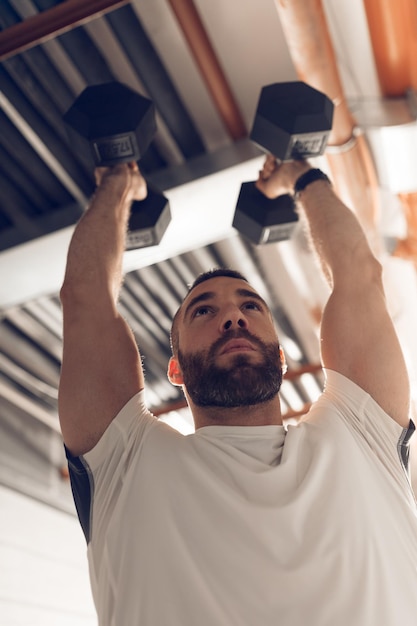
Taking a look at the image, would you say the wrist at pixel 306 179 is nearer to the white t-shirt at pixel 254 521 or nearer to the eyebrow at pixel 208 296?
the eyebrow at pixel 208 296

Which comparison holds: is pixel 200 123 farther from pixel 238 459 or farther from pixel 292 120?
pixel 238 459

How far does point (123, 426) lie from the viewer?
4.04ft

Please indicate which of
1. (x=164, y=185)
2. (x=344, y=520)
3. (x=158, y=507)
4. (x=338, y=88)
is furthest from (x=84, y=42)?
(x=344, y=520)

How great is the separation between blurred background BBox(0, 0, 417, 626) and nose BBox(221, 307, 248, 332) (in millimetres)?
602

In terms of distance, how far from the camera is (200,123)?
205 centimetres

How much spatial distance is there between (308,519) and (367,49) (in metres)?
1.39

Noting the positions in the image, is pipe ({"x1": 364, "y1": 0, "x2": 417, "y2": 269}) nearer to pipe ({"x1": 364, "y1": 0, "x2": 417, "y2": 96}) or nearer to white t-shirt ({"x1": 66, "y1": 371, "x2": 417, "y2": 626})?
pipe ({"x1": 364, "y1": 0, "x2": 417, "y2": 96})

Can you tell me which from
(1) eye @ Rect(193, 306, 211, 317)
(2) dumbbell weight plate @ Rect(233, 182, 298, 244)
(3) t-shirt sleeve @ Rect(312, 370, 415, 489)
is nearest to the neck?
(3) t-shirt sleeve @ Rect(312, 370, 415, 489)

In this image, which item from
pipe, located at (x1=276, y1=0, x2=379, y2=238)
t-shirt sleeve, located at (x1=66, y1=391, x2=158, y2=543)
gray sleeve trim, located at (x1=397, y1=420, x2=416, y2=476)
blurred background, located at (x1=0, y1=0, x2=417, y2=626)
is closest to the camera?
t-shirt sleeve, located at (x1=66, y1=391, x2=158, y2=543)

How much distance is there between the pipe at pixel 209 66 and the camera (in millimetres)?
1723

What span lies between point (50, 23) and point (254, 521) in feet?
4.49

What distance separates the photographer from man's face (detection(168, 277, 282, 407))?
1337mm

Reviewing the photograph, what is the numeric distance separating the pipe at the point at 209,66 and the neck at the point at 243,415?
103 cm

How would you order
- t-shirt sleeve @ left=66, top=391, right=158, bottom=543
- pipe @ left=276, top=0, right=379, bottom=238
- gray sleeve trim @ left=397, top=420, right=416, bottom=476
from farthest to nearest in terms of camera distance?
pipe @ left=276, top=0, right=379, bottom=238 → gray sleeve trim @ left=397, top=420, right=416, bottom=476 → t-shirt sleeve @ left=66, top=391, right=158, bottom=543
